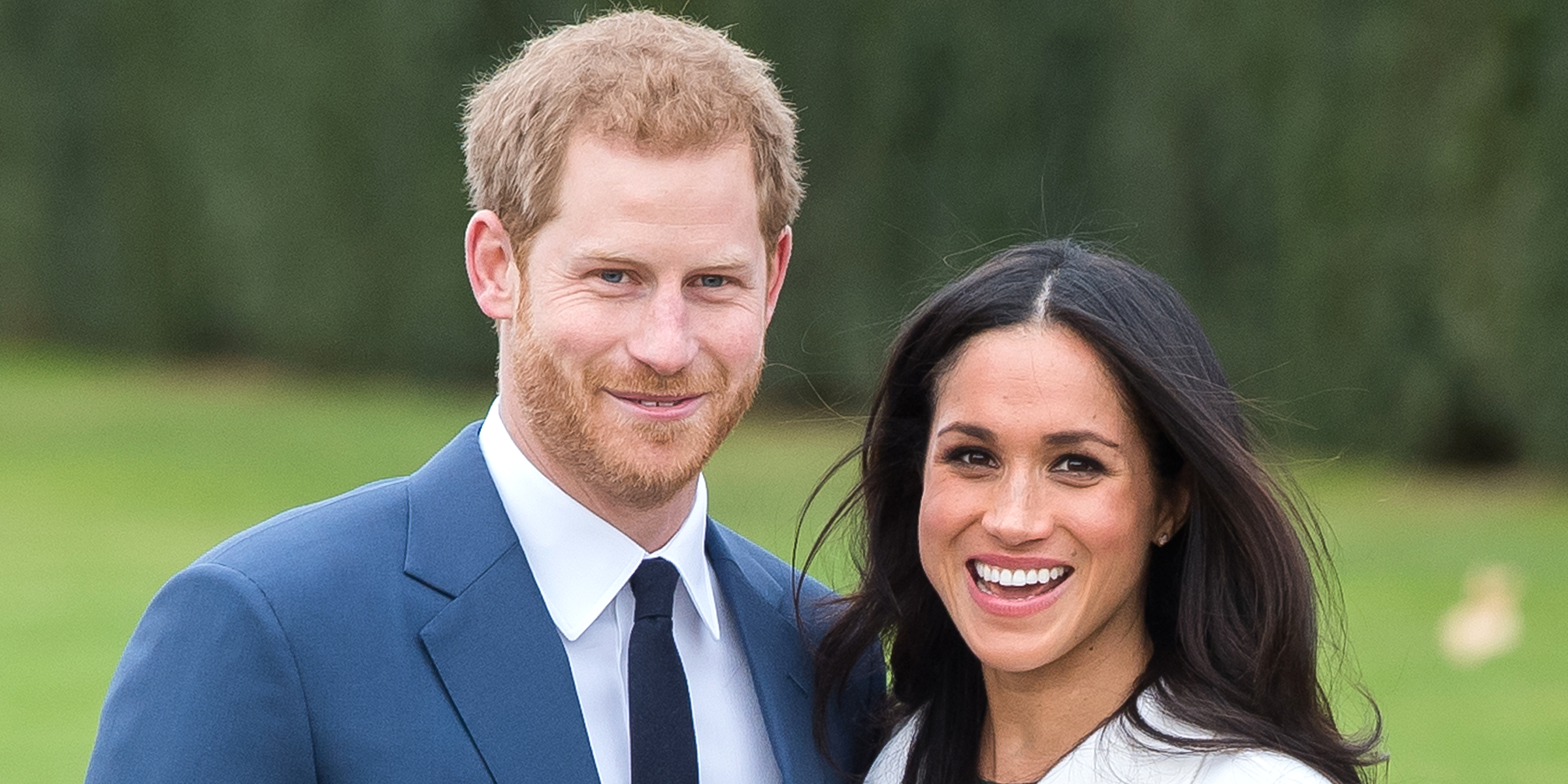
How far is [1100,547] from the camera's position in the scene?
3119mm

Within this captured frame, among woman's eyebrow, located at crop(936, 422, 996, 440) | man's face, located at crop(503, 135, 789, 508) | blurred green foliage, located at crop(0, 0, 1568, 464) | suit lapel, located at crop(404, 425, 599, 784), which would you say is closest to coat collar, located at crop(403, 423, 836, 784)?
suit lapel, located at crop(404, 425, 599, 784)

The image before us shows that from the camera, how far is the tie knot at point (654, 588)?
2922mm

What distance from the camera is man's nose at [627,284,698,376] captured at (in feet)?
9.25

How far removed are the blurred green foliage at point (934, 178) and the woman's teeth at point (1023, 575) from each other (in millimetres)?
4882

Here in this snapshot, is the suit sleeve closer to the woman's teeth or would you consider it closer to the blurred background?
the woman's teeth

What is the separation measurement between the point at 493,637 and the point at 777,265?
756 mm

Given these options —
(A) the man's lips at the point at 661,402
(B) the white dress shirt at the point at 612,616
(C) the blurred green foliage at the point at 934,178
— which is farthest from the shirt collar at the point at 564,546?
(C) the blurred green foliage at the point at 934,178

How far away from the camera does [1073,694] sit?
10.7ft

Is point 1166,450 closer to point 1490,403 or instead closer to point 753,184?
point 753,184

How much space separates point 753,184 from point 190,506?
9576 mm

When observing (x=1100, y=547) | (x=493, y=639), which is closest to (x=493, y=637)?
(x=493, y=639)

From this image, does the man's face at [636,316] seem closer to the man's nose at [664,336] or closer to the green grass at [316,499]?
the man's nose at [664,336]

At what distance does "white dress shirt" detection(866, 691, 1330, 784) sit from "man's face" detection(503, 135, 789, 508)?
79 cm

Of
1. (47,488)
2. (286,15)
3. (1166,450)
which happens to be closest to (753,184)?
(1166,450)
